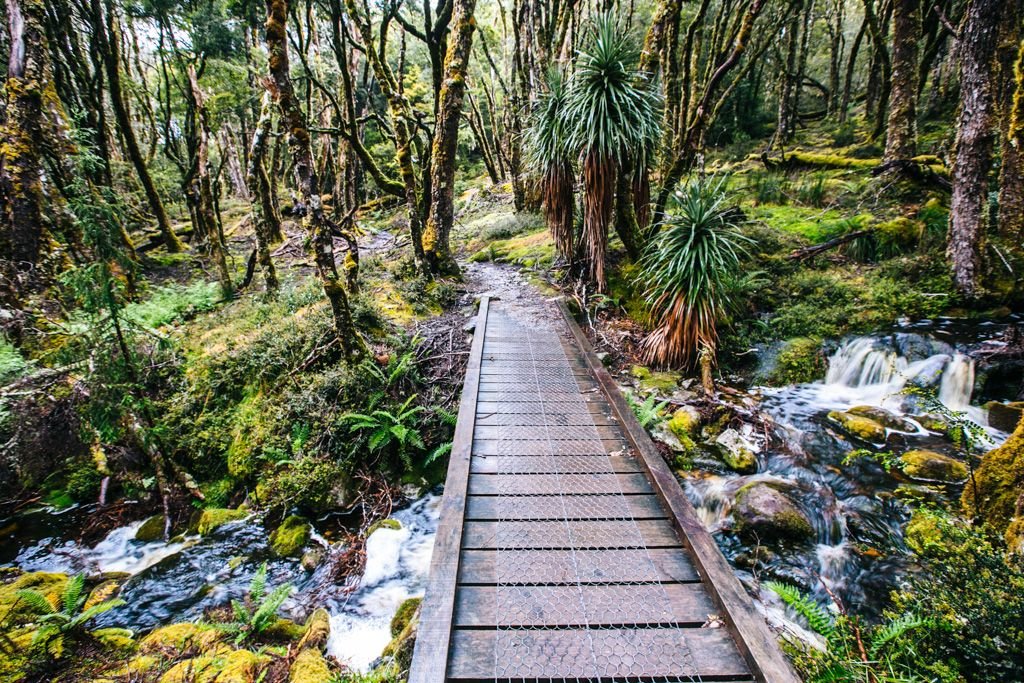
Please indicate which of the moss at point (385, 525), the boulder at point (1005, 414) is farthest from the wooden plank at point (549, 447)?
the boulder at point (1005, 414)

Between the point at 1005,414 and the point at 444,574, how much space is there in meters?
6.40

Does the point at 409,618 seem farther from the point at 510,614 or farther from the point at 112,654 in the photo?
the point at 112,654

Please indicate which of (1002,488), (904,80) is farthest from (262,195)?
(904,80)

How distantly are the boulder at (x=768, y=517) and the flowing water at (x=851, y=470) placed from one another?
0.09m

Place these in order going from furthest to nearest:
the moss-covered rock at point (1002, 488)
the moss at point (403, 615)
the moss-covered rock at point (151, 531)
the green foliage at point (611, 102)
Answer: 1. the green foliage at point (611, 102)
2. the moss-covered rock at point (151, 531)
3. the moss at point (403, 615)
4. the moss-covered rock at point (1002, 488)

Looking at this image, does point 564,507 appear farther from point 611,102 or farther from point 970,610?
point 611,102

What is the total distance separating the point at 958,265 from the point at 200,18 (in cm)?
1693

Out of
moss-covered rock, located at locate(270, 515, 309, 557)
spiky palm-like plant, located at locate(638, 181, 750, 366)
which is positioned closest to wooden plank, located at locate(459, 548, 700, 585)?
moss-covered rock, located at locate(270, 515, 309, 557)

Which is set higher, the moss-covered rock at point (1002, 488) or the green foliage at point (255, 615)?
the moss-covered rock at point (1002, 488)

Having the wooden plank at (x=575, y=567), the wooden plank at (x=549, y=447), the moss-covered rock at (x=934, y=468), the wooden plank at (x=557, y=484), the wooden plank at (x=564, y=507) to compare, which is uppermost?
the wooden plank at (x=549, y=447)

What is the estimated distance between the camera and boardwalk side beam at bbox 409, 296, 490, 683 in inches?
86.3

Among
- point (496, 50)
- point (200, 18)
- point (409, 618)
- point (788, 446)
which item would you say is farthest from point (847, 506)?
point (496, 50)

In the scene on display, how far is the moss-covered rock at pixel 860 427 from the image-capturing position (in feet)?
16.5

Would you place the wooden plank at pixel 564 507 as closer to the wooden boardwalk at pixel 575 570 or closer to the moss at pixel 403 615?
the wooden boardwalk at pixel 575 570
